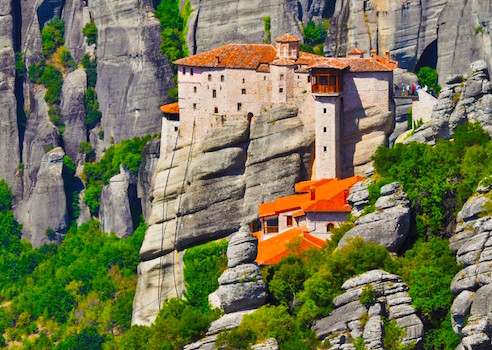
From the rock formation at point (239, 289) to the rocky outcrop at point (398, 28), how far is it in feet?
89.5

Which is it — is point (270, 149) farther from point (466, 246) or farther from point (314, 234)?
point (466, 246)

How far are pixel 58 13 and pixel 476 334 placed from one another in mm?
59034

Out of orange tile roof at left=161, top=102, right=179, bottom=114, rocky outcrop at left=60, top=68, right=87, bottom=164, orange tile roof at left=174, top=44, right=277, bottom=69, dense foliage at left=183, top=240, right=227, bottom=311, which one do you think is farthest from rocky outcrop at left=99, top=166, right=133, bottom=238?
orange tile roof at left=174, top=44, right=277, bottom=69

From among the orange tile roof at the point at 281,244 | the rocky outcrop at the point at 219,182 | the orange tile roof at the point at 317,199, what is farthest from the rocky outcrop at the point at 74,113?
the orange tile roof at the point at 281,244

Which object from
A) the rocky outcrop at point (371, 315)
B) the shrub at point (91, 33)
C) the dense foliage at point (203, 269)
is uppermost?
the shrub at point (91, 33)

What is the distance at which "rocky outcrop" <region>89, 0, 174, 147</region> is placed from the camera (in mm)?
140750

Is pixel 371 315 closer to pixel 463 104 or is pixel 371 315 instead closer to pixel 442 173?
pixel 442 173

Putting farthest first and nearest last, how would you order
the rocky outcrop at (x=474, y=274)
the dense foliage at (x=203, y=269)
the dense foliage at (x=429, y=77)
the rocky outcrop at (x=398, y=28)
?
the rocky outcrop at (x=398, y=28), the dense foliage at (x=429, y=77), the dense foliage at (x=203, y=269), the rocky outcrop at (x=474, y=274)

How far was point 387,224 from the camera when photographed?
A: 105 meters

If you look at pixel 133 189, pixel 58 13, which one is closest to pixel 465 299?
pixel 133 189

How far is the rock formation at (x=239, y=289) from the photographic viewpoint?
338 ft

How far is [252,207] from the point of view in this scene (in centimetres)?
12000

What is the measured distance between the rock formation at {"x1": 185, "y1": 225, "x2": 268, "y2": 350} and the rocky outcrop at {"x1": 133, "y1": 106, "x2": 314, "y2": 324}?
15478 mm

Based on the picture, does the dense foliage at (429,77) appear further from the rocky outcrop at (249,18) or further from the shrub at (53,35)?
the shrub at (53,35)
